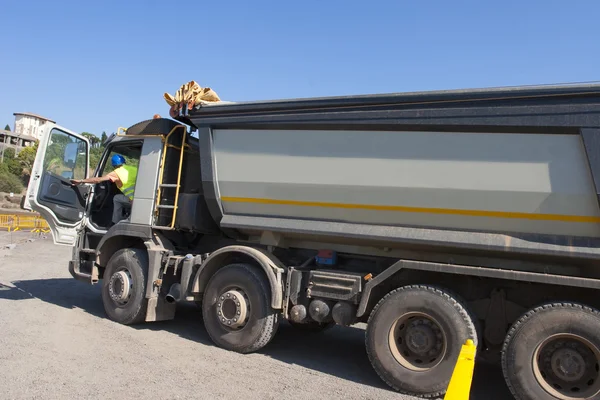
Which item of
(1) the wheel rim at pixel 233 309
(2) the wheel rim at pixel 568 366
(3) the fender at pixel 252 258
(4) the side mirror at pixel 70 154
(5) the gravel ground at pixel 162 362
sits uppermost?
(4) the side mirror at pixel 70 154

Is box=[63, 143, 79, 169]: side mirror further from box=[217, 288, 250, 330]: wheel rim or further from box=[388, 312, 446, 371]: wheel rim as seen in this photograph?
box=[388, 312, 446, 371]: wheel rim

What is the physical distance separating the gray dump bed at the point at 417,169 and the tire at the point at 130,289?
1.52m

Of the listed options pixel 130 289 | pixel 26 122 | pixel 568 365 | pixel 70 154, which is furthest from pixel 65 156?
pixel 26 122

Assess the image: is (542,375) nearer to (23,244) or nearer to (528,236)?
(528,236)

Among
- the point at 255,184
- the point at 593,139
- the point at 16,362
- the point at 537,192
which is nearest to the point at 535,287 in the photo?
the point at 537,192

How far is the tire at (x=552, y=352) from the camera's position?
3709 millimetres


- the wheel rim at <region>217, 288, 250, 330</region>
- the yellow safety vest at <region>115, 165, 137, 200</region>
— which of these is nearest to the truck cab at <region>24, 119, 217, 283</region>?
the yellow safety vest at <region>115, 165, 137, 200</region>

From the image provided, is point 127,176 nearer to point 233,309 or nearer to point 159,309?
point 159,309

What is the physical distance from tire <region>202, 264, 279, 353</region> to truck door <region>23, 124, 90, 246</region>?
3.01m

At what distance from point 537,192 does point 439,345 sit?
1603 millimetres

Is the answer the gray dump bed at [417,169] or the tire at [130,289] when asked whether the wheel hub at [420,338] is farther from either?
the tire at [130,289]

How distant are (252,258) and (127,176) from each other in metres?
2.65

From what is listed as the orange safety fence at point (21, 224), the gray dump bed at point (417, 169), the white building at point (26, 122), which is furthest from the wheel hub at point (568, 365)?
the white building at point (26, 122)

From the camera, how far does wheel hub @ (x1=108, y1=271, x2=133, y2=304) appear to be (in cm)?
648
